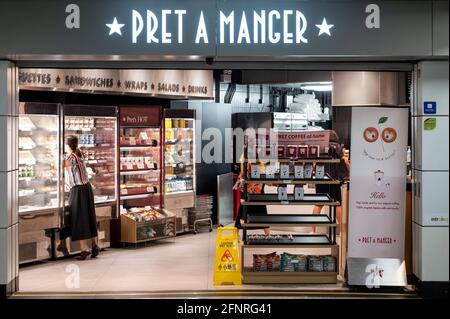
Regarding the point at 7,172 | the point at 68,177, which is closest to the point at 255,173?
the point at 7,172

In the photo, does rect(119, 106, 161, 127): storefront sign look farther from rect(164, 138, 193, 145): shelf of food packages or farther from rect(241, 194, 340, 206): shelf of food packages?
rect(241, 194, 340, 206): shelf of food packages

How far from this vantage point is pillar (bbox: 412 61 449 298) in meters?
7.35

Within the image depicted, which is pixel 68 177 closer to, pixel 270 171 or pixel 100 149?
pixel 100 149

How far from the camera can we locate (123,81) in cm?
1084

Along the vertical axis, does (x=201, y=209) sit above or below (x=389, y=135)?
below

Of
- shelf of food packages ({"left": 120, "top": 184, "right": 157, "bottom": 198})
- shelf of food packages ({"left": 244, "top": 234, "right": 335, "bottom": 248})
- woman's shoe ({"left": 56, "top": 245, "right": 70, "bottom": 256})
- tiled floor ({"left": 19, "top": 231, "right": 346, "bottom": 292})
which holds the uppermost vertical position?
shelf of food packages ({"left": 120, "top": 184, "right": 157, "bottom": 198})

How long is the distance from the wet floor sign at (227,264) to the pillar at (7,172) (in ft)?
7.47

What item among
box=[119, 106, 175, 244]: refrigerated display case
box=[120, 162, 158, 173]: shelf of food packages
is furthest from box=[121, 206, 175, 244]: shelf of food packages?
box=[120, 162, 158, 173]: shelf of food packages

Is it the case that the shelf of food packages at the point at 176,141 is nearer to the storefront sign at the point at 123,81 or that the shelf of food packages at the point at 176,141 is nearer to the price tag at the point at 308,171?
the storefront sign at the point at 123,81

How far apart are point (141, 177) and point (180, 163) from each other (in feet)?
3.02

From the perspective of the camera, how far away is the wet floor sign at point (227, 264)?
8055mm

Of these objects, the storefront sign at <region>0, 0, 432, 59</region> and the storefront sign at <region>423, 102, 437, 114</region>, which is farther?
the storefront sign at <region>423, 102, 437, 114</region>

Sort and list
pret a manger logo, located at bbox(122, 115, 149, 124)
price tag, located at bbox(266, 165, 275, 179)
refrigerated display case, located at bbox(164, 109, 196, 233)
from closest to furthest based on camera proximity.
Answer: price tag, located at bbox(266, 165, 275, 179)
pret a manger logo, located at bbox(122, 115, 149, 124)
refrigerated display case, located at bbox(164, 109, 196, 233)

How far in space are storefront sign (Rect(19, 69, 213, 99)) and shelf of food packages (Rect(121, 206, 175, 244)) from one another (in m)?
1.92
